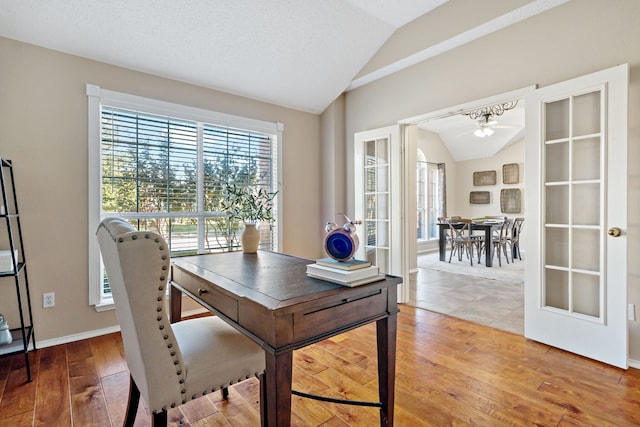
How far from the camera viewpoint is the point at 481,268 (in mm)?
5812

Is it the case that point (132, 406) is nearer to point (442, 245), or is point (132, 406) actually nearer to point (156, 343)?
point (156, 343)

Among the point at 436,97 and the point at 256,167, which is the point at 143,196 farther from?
the point at 436,97

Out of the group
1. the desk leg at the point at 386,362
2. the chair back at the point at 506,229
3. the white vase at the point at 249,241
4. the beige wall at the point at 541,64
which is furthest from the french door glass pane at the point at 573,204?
the chair back at the point at 506,229

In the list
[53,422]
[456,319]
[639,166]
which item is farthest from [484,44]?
[53,422]

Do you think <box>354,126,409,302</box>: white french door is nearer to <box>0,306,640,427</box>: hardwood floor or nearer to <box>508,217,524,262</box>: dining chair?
<box>0,306,640,427</box>: hardwood floor

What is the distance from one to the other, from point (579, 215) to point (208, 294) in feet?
8.76

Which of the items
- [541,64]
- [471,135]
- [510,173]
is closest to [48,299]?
Result: [541,64]

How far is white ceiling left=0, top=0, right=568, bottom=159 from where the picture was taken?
248cm

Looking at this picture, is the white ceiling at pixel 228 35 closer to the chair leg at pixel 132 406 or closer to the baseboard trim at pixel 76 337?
the baseboard trim at pixel 76 337

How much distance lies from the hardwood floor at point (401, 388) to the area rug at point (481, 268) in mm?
2643

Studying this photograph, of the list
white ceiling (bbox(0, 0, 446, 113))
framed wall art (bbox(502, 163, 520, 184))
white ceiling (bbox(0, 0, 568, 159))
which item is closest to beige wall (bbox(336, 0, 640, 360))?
white ceiling (bbox(0, 0, 568, 159))

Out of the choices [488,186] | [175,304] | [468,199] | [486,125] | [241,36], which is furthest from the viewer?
[468,199]

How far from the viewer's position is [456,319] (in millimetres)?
3227

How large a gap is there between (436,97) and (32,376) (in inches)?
159
